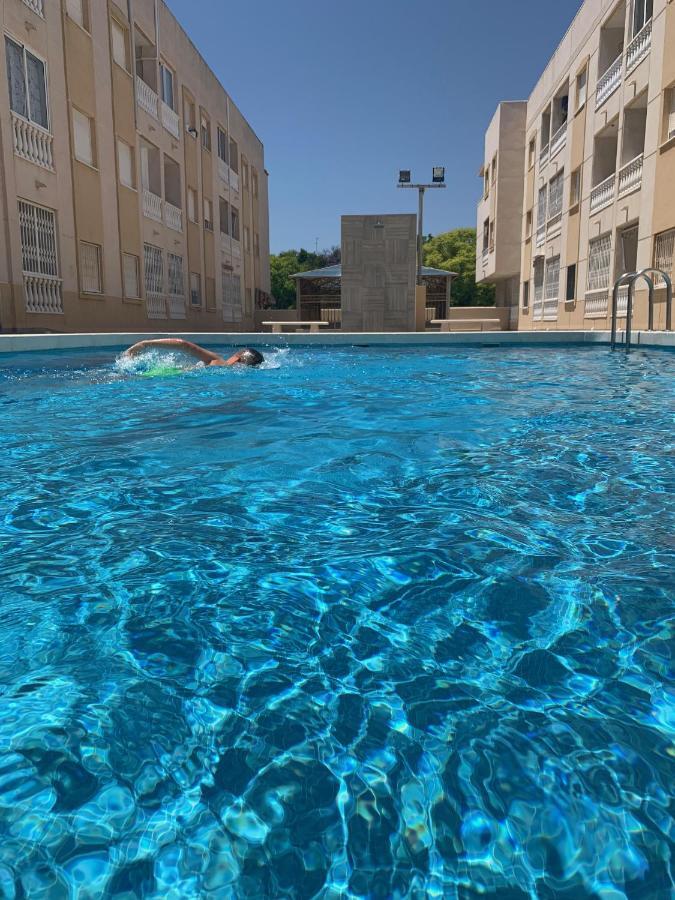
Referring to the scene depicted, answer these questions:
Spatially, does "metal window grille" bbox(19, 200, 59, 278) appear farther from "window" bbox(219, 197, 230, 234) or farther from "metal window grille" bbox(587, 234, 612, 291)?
"metal window grille" bbox(587, 234, 612, 291)

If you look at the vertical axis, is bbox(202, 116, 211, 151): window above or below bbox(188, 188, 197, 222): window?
above

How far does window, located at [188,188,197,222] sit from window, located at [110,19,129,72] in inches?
230

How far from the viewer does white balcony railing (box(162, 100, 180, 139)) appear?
2088cm

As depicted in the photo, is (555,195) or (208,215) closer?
(555,195)

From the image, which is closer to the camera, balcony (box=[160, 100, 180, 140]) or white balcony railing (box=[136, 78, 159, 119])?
white balcony railing (box=[136, 78, 159, 119])

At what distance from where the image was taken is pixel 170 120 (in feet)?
70.4

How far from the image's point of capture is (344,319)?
21.4m

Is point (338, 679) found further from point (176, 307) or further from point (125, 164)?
point (176, 307)

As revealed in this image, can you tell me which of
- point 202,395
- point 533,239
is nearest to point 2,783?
point 202,395

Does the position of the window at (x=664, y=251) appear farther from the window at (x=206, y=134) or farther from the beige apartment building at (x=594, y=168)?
the window at (x=206, y=134)

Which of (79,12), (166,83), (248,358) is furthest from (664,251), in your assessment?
(166,83)

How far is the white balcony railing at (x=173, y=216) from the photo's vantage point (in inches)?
842

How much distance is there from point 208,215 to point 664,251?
1733 cm

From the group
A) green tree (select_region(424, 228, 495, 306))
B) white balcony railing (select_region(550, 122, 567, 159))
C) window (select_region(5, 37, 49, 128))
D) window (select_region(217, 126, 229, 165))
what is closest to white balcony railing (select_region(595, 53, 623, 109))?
white balcony railing (select_region(550, 122, 567, 159))
